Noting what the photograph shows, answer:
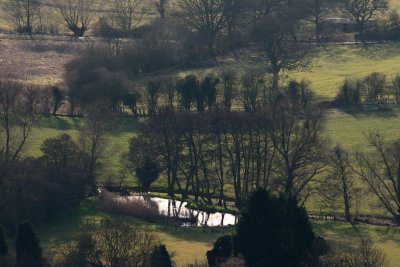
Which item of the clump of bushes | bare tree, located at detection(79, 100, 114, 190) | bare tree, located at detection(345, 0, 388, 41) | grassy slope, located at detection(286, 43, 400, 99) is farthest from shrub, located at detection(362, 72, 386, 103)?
bare tree, located at detection(79, 100, 114, 190)

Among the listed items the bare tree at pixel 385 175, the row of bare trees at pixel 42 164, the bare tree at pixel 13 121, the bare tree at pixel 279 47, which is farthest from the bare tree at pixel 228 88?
the bare tree at pixel 385 175

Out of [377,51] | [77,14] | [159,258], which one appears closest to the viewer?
[159,258]

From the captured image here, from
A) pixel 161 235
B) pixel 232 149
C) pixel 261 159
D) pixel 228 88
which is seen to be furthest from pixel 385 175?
pixel 228 88

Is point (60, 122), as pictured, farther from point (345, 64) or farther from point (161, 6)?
point (161, 6)

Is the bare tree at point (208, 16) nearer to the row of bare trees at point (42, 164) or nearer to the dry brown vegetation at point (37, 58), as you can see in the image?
the dry brown vegetation at point (37, 58)

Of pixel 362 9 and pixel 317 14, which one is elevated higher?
pixel 362 9

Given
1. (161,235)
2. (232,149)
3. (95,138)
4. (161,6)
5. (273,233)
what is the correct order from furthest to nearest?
(161,6) → (95,138) → (232,149) → (161,235) → (273,233)

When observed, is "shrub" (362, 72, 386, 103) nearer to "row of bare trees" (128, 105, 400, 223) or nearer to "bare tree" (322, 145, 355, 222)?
"row of bare trees" (128, 105, 400, 223)
